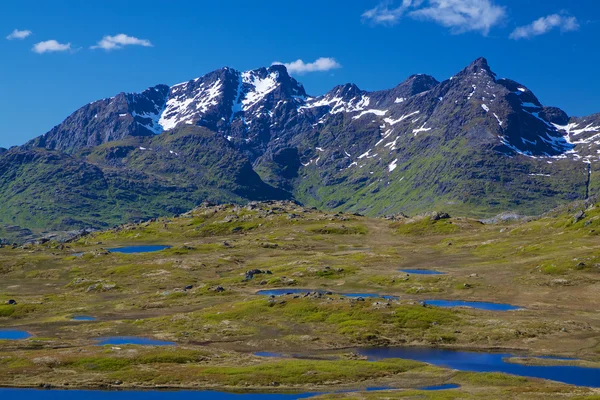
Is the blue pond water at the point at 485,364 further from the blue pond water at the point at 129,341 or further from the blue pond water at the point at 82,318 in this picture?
the blue pond water at the point at 82,318

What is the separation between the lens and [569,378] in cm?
9550

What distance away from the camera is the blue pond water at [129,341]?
409 feet

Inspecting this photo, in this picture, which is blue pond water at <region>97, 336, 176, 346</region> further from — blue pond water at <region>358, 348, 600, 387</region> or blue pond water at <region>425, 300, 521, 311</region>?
blue pond water at <region>425, 300, 521, 311</region>

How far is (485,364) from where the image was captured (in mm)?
106812

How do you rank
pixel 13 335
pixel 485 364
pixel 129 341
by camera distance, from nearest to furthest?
pixel 485 364, pixel 129 341, pixel 13 335

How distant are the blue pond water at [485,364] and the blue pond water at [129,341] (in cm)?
4057

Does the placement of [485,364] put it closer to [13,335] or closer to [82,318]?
[13,335]

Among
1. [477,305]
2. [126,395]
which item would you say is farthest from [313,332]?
[477,305]

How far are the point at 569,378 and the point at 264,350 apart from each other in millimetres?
54805

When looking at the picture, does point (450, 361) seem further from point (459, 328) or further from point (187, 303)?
point (187, 303)

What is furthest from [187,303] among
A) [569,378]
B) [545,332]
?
[569,378]

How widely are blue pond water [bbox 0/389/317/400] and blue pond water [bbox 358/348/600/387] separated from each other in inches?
1109

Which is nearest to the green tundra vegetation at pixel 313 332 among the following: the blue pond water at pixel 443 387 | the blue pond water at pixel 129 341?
the blue pond water at pixel 443 387

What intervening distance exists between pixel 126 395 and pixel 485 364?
195 feet
